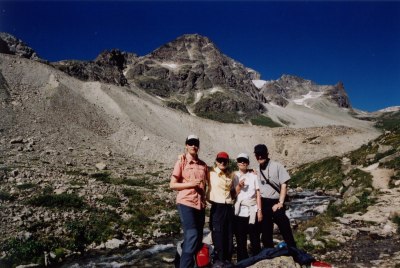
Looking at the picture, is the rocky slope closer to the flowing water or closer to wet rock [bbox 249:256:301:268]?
the flowing water

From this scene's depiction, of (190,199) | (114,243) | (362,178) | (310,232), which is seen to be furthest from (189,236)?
(362,178)

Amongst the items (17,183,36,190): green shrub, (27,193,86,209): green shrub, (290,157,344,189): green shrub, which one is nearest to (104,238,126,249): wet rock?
(27,193,86,209): green shrub

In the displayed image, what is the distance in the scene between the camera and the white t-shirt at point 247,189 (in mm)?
9727

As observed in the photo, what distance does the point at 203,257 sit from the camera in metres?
8.61

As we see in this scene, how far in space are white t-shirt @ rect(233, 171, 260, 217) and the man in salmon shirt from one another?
4.57ft

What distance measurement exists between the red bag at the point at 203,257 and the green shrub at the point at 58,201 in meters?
13.1

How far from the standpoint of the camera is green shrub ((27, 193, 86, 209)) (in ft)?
64.1

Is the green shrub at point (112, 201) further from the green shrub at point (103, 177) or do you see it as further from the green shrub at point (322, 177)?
the green shrub at point (322, 177)

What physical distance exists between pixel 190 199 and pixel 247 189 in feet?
6.53

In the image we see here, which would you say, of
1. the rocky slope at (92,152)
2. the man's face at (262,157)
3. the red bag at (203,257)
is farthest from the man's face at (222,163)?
the rocky slope at (92,152)

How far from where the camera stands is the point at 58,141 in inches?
1724

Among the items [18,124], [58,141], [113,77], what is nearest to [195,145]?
[58,141]

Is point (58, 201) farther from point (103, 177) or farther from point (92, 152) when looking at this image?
point (92, 152)

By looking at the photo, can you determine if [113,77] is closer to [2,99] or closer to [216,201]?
[2,99]
